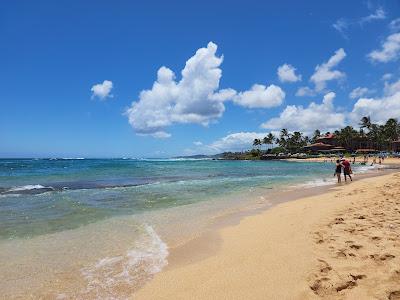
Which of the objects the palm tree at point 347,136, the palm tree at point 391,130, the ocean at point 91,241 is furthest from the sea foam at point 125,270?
the palm tree at point 347,136

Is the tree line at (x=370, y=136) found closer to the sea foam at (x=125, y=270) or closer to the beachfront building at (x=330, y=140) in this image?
the beachfront building at (x=330, y=140)

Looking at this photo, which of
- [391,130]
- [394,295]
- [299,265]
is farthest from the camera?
[391,130]

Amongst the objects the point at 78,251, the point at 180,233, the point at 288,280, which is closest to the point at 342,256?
the point at 288,280

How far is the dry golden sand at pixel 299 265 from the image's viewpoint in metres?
4.96

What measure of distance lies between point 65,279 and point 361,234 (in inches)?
240

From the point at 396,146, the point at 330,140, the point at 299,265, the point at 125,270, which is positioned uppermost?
the point at 330,140

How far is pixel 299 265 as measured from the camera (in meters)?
6.02

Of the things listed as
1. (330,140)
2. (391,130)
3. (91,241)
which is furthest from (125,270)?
(330,140)

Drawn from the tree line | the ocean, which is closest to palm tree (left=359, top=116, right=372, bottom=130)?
the tree line

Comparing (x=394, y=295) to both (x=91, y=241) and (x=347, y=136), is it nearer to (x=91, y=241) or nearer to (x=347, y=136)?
(x=91, y=241)

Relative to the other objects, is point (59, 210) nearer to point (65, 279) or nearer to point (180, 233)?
point (180, 233)

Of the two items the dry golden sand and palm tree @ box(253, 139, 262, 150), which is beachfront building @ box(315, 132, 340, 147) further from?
the dry golden sand

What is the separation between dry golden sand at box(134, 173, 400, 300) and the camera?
4965mm

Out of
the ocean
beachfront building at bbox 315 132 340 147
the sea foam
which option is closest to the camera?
the sea foam
